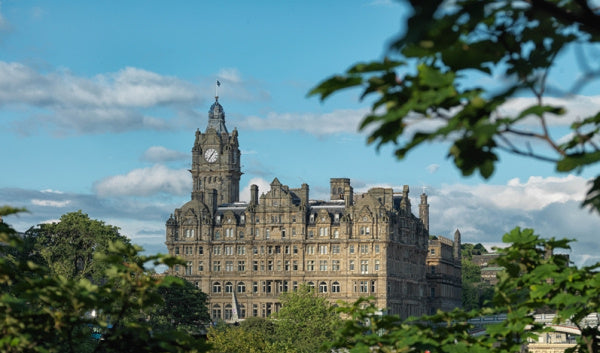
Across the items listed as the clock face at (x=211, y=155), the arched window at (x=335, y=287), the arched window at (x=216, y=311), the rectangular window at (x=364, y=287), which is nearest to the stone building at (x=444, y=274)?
the rectangular window at (x=364, y=287)

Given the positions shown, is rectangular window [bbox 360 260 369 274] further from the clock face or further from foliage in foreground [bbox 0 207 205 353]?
foliage in foreground [bbox 0 207 205 353]

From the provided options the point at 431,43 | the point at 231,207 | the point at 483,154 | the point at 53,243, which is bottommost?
the point at 483,154

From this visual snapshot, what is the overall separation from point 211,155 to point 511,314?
517ft

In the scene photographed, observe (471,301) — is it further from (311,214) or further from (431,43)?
(431,43)

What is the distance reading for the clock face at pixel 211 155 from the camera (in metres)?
169

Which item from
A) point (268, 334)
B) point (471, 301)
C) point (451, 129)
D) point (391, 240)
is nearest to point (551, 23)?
point (451, 129)

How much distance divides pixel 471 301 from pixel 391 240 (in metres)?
54.5

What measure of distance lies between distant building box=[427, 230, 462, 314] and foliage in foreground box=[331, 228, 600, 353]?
14663cm

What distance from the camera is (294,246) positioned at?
147125mm

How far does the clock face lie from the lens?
555 feet

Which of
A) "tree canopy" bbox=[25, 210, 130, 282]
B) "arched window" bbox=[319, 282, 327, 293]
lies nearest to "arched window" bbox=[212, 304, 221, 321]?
"arched window" bbox=[319, 282, 327, 293]

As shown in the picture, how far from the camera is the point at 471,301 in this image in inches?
7623

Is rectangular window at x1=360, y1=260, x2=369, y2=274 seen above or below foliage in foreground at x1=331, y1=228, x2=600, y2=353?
above

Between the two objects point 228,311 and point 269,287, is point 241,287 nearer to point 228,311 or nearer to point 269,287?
point 228,311
